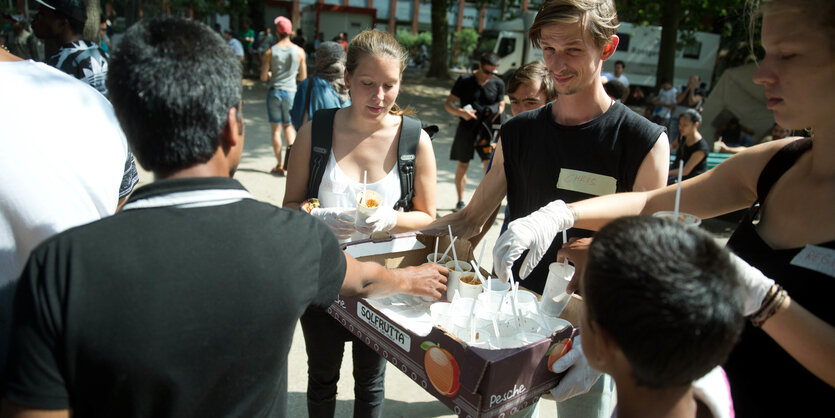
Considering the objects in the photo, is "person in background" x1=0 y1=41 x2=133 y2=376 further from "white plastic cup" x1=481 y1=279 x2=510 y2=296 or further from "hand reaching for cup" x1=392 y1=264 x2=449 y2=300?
"white plastic cup" x1=481 y1=279 x2=510 y2=296

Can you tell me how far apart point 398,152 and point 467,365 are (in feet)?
4.68

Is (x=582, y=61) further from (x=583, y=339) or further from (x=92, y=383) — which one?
(x=92, y=383)

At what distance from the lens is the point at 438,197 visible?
7176 millimetres

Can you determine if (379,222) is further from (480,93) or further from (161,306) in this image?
(480,93)

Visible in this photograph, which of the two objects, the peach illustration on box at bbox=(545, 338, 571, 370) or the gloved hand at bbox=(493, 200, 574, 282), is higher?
the gloved hand at bbox=(493, 200, 574, 282)

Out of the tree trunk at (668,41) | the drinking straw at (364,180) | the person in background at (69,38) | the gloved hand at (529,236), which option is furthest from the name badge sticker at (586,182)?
the tree trunk at (668,41)

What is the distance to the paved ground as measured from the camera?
10.2 feet

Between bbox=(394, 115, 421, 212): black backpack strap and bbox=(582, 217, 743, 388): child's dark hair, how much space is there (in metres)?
1.70

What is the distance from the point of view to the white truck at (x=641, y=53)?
63.9 feet

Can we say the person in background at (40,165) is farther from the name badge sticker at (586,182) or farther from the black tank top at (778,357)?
the black tank top at (778,357)

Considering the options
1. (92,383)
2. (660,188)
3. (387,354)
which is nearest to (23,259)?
(92,383)

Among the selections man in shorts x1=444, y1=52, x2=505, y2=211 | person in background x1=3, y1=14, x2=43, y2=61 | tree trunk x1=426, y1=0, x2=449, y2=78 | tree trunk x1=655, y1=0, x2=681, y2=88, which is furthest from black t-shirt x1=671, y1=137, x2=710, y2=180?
tree trunk x1=426, y1=0, x2=449, y2=78

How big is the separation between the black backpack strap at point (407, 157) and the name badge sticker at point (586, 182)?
834mm

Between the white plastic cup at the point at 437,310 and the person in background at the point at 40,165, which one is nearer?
the person in background at the point at 40,165
